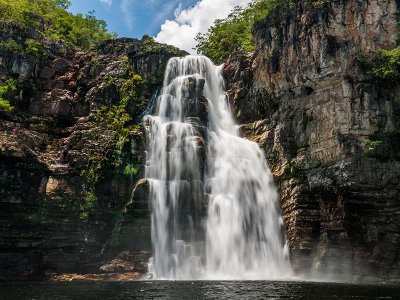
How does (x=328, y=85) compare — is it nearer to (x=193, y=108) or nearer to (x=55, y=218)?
(x=193, y=108)

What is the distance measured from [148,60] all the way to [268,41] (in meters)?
12.3

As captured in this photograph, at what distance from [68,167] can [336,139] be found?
2108 cm

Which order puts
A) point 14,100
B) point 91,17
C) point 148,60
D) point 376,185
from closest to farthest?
point 376,185, point 14,100, point 148,60, point 91,17

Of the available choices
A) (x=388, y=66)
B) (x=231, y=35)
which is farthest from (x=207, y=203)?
(x=231, y=35)

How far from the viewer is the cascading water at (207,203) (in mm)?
30797

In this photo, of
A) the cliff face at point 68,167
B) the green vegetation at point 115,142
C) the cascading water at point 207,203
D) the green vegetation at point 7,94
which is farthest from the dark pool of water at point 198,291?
the green vegetation at point 7,94

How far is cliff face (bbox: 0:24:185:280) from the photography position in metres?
30.8

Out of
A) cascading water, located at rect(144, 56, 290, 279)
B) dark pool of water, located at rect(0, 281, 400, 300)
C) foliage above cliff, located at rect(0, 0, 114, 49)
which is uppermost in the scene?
foliage above cliff, located at rect(0, 0, 114, 49)

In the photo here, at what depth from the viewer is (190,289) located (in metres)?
22.2

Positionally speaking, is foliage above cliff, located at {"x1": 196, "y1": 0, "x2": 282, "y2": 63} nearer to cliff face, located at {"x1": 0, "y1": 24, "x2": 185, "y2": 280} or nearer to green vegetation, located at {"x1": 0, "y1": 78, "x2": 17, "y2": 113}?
cliff face, located at {"x1": 0, "y1": 24, "x2": 185, "y2": 280}

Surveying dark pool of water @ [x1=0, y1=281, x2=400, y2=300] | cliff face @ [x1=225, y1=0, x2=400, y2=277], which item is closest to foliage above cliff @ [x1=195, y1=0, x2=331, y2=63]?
cliff face @ [x1=225, y1=0, x2=400, y2=277]

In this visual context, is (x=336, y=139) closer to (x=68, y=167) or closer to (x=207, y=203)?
(x=207, y=203)

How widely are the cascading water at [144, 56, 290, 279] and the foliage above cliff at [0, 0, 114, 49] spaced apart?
57.9 ft

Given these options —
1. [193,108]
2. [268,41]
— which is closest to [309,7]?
[268,41]
